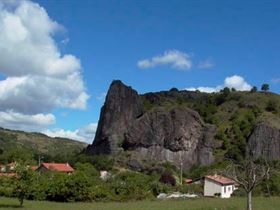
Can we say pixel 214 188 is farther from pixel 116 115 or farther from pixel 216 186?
pixel 116 115

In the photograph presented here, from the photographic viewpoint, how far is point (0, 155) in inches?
6836

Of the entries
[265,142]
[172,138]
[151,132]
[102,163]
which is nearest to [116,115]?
[151,132]

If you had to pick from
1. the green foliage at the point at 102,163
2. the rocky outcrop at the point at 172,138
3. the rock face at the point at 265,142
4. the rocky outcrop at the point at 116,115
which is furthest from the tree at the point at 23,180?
the rock face at the point at 265,142

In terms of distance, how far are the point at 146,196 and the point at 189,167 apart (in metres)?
100

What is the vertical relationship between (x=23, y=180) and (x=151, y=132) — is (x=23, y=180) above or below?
below

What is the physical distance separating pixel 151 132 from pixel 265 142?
41.8 metres

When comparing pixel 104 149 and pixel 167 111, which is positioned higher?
pixel 167 111

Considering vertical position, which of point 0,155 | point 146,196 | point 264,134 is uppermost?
point 264,134

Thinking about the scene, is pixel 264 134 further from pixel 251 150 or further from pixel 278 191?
pixel 278 191

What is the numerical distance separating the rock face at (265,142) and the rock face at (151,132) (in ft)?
50.6

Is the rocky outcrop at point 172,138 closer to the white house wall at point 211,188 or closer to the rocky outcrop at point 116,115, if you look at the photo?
the rocky outcrop at point 116,115

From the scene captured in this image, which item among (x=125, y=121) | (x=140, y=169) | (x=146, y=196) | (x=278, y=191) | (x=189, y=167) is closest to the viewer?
(x=146, y=196)

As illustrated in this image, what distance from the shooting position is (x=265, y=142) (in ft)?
604

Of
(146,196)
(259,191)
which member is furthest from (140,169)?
(146,196)
